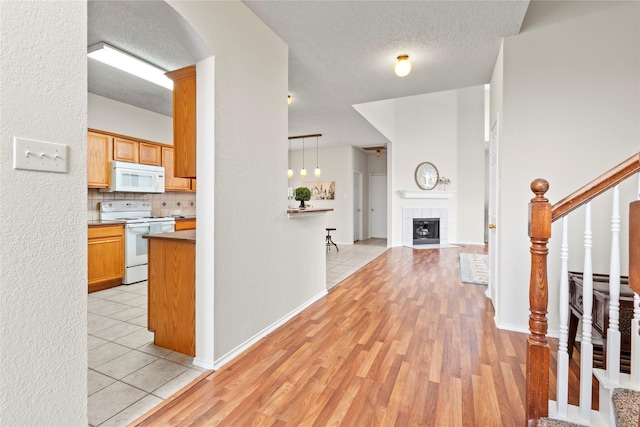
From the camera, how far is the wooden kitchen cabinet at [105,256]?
3768 millimetres

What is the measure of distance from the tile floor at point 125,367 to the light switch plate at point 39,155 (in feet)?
4.17

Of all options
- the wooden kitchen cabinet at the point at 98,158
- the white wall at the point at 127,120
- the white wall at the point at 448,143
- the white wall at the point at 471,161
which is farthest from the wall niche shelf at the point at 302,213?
the white wall at the point at 471,161

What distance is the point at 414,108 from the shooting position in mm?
8117

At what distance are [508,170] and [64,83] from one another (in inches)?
122

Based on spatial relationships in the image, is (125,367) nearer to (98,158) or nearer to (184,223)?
(98,158)

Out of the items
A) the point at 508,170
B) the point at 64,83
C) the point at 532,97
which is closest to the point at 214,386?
the point at 64,83

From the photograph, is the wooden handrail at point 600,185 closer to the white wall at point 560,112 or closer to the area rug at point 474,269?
the white wall at point 560,112

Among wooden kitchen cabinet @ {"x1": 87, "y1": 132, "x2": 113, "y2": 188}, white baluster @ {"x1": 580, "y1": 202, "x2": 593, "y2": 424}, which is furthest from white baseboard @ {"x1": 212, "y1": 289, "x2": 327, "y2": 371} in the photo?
wooden kitchen cabinet @ {"x1": 87, "y1": 132, "x2": 113, "y2": 188}

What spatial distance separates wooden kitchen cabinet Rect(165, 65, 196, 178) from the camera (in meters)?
2.18

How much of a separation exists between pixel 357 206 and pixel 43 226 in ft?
26.4

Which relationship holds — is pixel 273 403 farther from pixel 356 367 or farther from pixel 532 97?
pixel 532 97

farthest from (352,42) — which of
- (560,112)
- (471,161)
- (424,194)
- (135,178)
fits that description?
(471,161)

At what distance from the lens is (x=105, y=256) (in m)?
3.92

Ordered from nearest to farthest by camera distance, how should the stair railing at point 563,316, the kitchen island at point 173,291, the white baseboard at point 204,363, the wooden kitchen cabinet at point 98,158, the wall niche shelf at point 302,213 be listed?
the stair railing at point 563,316, the white baseboard at point 204,363, the kitchen island at point 173,291, the wall niche shelf at point 302,213, the wooden kitchen cabinet at point 98,158
